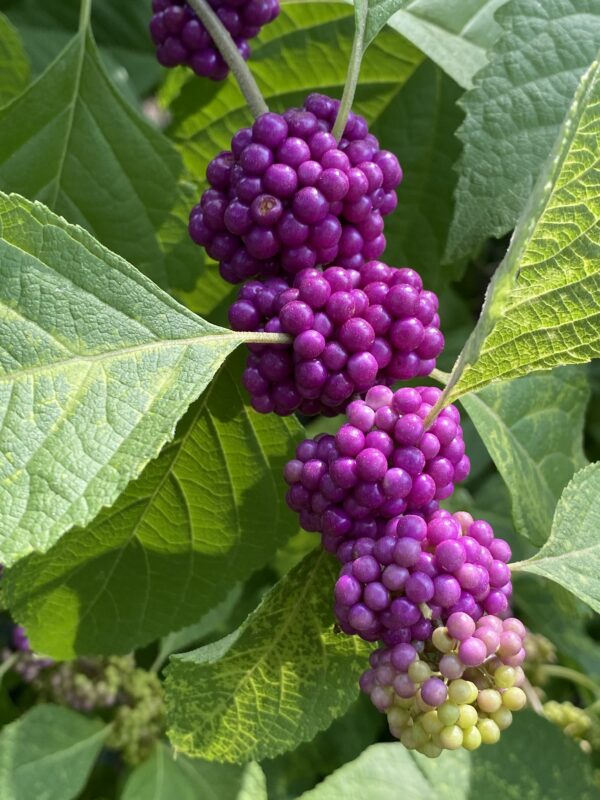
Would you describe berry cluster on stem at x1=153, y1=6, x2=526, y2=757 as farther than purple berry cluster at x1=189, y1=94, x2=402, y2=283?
No

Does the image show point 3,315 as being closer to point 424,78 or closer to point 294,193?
point 294,193

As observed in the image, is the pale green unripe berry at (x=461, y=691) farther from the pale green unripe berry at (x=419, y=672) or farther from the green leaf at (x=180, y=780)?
the green leaf at (x=180, y=780)

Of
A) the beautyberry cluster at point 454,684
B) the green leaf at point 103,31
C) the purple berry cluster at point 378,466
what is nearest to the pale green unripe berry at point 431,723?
the beautyberry cluster at point 454,684

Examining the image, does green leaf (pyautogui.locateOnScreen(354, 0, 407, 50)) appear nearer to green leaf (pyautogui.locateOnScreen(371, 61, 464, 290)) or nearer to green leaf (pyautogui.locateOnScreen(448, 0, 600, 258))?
green leaf (pyautogui.locateOnScreen(448, 0, 600, 258))

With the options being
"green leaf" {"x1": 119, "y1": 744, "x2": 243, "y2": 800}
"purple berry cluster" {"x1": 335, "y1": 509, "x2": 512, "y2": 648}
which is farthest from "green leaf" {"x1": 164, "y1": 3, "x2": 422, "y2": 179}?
"green leaf" {"x1": 119, "y1": 744, "x2": 243, "y2": 800}

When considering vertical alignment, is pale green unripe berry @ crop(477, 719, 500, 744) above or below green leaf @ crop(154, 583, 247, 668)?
above

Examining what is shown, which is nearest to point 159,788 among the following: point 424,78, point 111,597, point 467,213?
point 111,597

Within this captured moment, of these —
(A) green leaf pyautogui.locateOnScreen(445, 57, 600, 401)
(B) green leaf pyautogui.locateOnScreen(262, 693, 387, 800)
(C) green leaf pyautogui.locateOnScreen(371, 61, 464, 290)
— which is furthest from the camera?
(B) green leaf pyautogui.locateOnScreen(262, 693, 387, 800)
